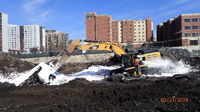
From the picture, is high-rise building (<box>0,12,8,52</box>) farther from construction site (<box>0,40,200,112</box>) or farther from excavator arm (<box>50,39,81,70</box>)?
excavator arm (<box>50,39,81,70</box>)

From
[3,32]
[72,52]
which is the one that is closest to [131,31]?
[3,32]

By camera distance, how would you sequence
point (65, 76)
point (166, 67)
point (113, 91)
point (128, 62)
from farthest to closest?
point (166, 67)
point (65, 76)
point (128, 62)
point (113, 91)

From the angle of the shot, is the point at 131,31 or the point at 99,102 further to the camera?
the point at 131,31

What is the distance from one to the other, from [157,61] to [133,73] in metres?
2.25

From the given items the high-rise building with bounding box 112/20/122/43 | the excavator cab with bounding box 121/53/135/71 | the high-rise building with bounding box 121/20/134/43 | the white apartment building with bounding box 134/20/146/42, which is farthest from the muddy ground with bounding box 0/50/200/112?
the white apartment building with bounding box 134/20/146/42

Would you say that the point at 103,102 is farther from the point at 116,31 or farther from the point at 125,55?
the point at 116,31

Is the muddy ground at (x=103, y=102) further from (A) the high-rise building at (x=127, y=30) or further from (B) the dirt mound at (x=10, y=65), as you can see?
(A) the high-rise building at (x=127, y=30)

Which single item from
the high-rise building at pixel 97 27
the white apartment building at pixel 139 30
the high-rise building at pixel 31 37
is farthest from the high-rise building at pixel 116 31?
the high-rise building at pixel 31 37

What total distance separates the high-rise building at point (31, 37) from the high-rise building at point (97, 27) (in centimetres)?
5034

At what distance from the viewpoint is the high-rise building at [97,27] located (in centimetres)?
7531

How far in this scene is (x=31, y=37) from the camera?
4547 inches

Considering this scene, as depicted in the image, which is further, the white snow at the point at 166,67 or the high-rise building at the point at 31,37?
the high-rise building at the point at 31,37

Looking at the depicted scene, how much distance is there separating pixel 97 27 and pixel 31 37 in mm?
59133

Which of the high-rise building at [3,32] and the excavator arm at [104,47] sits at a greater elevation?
the high-rise building at [3,32]
